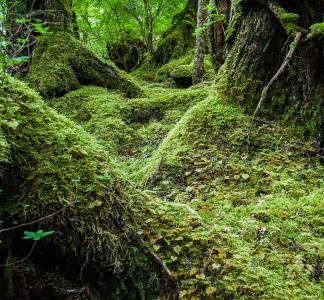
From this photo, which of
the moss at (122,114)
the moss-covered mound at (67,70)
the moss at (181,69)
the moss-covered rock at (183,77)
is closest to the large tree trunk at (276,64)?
the moss at (122,114)

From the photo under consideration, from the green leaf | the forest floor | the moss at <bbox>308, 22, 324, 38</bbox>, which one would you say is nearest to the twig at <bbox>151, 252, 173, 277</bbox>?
the forest floor

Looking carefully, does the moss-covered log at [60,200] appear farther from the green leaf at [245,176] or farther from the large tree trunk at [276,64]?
the large tree trunk at [276,64]

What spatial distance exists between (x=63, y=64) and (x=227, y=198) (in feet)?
20.4

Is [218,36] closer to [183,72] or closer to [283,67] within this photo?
[283,67]

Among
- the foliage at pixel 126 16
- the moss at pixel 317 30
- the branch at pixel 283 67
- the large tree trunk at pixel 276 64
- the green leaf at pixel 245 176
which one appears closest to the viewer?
the green leaf at pixel 245 176

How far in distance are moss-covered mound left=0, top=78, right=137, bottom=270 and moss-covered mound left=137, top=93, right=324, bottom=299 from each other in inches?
16.1

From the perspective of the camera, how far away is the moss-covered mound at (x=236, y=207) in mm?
2559

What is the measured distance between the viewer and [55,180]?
2.46 meters

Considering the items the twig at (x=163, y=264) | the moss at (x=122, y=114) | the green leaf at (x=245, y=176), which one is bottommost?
the twig at (x=163, y=264)

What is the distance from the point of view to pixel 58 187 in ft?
8.02

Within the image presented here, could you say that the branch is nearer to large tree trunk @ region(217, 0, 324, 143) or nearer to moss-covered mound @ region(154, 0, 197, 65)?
large tree trunk @ region(217, 0, 324, 143)

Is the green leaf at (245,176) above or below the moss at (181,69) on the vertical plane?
below

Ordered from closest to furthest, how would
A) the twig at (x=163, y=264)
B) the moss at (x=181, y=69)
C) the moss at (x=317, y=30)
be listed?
the twig at (x=163, y=264)
the moss at (x=317, y=30)
the moss at (x=181, y=69)

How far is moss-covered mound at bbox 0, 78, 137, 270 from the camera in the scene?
2.36 metres
